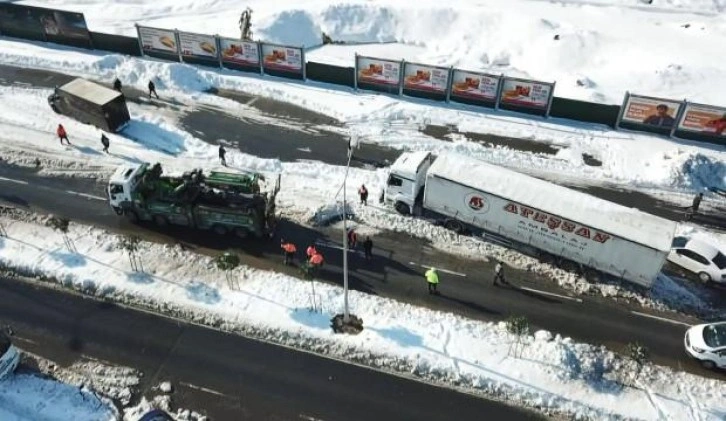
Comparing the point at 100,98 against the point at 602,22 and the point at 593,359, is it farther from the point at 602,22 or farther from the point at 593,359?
the point at 602,22

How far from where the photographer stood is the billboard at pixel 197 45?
46.5 m

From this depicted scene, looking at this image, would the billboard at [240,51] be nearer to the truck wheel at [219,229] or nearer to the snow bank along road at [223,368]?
the truck wheel at [219,229]

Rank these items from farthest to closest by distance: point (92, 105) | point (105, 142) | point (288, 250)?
point (92, 105), point (105, 142), point (288, 250)

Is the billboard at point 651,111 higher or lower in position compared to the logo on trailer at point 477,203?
higher

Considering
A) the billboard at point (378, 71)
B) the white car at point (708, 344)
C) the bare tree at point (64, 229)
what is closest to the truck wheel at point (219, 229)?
the bare tree at point (64, 229)

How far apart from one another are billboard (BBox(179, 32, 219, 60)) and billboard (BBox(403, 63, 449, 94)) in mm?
16188

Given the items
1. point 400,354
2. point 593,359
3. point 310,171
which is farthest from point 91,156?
point 593,359

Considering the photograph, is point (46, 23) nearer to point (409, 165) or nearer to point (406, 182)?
point (409, 165)

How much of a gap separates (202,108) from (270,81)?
6615mm

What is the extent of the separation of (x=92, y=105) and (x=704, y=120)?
4200 cm

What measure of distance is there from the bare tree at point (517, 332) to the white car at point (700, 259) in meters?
9.81

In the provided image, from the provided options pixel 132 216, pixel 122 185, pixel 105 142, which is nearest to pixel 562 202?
pixel 122 185

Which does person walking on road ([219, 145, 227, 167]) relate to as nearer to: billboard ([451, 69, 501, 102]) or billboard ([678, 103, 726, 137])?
billboard ([451, 69, 501, 102])

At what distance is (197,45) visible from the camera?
47.1 m
